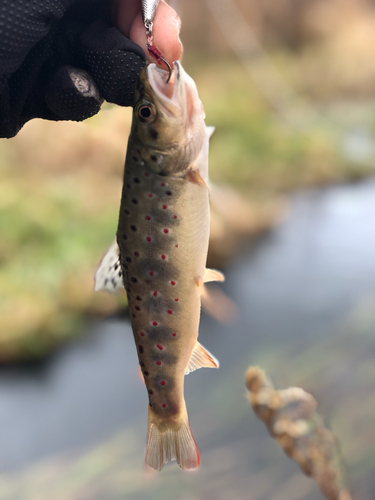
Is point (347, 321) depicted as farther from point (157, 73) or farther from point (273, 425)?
point (157, 73)

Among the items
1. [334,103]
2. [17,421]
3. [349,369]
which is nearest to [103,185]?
[17,421]

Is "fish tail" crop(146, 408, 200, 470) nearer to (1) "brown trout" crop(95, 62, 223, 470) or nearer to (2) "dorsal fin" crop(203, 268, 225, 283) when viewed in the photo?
(1) "brown trout" crop(95, 62, 223, 470)

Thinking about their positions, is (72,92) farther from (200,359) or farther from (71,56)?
(200,359)

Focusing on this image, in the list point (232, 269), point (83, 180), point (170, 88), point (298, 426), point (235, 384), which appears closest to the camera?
point (170, 88)

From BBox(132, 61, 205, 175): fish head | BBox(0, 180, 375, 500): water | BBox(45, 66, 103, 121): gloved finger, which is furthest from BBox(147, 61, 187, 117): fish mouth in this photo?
BBox(0, 180, 375, 500): water

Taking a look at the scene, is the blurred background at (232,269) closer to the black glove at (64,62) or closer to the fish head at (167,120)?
the black glove at (64,62)

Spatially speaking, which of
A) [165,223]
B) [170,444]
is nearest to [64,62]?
[165,223]
